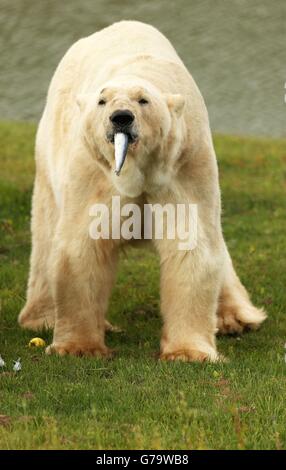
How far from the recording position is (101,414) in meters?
6.26

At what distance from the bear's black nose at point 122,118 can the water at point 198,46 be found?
19869 millimetres

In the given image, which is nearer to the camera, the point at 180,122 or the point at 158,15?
the point at 180,122

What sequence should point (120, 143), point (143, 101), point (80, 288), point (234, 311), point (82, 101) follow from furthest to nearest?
point (234, 311) → point (80, 288) → point (82, 101) → point (143, 101) → point (120, 143)

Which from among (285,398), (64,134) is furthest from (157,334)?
(285,398)

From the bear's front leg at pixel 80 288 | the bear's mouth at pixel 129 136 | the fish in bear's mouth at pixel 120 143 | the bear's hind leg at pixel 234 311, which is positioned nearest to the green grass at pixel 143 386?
the bear's hind leg at pixel 234 311

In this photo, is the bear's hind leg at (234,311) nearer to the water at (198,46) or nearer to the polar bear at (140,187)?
the polar bear at (140,187)

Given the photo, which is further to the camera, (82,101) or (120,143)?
(82,101)

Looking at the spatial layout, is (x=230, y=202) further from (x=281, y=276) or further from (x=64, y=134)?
(x=64, y=134)

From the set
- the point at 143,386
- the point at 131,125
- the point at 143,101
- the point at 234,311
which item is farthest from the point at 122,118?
the point at 234,311

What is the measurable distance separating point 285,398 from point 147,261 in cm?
558

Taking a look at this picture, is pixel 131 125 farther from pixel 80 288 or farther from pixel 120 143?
pixel 80 288

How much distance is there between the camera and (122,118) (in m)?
6.80

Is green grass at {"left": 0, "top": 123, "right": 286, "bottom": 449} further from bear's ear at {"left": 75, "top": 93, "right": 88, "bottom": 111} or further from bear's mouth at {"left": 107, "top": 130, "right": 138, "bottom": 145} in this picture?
bear's ear at {"left": 75, "top": 93, "right": 88, "bottom": 111}

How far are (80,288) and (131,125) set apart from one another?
1380mm
